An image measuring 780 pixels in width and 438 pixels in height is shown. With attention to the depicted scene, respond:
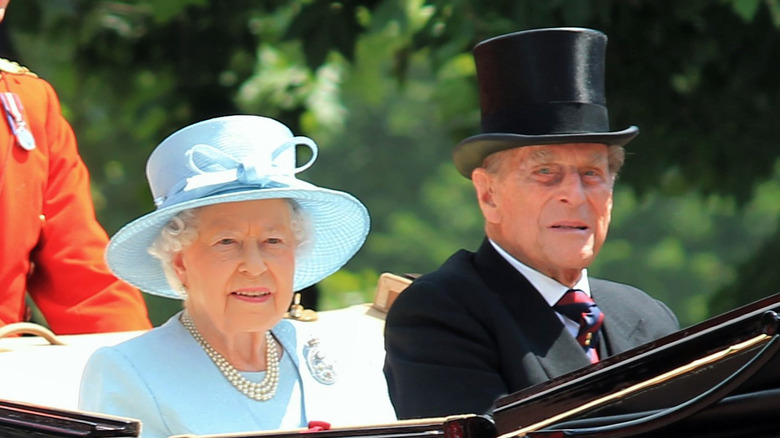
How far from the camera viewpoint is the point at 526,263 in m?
3.41

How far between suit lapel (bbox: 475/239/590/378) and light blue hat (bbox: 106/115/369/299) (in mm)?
373

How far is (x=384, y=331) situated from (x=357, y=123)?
13.1 meters

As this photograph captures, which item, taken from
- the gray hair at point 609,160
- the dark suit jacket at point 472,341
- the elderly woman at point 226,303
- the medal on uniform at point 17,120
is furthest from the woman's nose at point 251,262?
the medal on uniform at point 17,120

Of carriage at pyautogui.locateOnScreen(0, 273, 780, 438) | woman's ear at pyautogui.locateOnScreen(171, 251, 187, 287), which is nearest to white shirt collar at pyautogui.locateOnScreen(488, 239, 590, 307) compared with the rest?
woman's ear at pyautogui.locateOnScreen(171, 251, 187, 287)

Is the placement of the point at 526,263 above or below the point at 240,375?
above

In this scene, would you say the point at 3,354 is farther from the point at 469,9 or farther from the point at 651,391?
the point at 469,9

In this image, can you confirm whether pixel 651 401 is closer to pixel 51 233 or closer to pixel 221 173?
pixel 221 173

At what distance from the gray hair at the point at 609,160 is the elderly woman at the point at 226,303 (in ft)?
1.64

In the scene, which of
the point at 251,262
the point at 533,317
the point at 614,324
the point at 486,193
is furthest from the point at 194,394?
the point at 614,324

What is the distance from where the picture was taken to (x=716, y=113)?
238 inches

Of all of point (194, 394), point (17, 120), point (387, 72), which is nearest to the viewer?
point (194, 394)

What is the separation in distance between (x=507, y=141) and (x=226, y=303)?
2.67ft

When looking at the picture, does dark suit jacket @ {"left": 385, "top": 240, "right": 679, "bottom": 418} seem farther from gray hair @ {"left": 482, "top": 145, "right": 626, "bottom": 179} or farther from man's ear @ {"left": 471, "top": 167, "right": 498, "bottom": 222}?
gray hair @ {"left": 482, "top": 145, "right": 626, "bottom": 179}

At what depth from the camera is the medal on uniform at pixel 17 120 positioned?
12.0 ft
